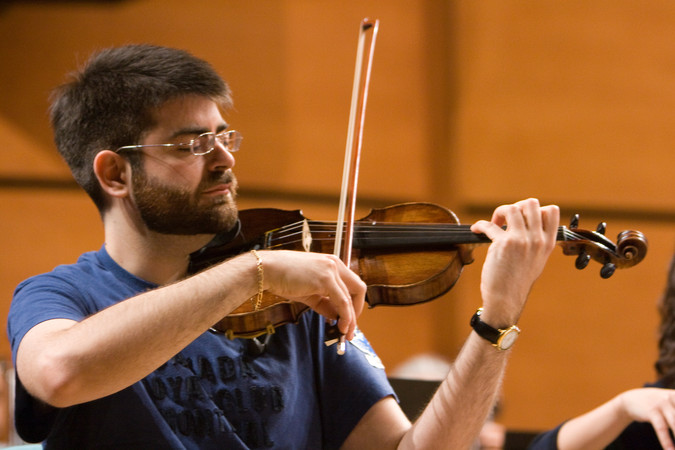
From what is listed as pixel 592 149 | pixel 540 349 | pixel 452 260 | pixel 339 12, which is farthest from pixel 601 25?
pixel 452 260

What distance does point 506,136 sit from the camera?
2924 mm

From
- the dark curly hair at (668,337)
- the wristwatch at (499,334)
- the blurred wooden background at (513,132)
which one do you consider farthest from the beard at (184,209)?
the blurred wooden background at (513,132)

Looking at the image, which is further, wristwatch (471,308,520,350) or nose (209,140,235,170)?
nose (209,140,235,170)

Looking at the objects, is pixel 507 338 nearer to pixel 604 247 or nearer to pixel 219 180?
pixel 604 247

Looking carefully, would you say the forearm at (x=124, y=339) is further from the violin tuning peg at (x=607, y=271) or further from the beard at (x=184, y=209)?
the violin tuning peg at (x=607, y=271)

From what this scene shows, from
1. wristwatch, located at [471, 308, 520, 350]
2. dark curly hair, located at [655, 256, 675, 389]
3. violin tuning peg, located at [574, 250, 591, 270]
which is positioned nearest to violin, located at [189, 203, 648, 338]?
violin tuning peg, located at [574, 250, 591, 270]

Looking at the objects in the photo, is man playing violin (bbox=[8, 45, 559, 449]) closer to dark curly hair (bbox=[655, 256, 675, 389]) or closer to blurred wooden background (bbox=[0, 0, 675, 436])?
dark curly hair (bbox=[655, 256, 675, 389])

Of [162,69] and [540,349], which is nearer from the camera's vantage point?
[162,69]

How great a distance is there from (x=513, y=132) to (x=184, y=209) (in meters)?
1.89

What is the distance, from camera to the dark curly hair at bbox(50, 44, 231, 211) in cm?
138

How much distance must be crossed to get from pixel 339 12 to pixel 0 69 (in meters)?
1.27

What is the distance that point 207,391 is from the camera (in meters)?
1.27

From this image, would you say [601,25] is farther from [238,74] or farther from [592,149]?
[238,74]

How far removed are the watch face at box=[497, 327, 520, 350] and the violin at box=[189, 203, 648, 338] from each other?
0.13m
